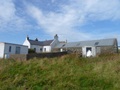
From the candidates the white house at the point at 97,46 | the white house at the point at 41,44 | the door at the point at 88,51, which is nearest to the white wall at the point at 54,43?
the white house at the point at 41,44

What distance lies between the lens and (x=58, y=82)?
7.25m

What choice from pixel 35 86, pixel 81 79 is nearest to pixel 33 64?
pixel 35 86

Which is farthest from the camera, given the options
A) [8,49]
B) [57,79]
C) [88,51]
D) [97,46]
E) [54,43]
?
[54,43]

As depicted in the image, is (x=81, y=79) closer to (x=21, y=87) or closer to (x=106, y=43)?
(x=21, y=87)

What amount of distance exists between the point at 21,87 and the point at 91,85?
3.23m

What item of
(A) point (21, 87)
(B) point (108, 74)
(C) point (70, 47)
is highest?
(C) point (70, 47)

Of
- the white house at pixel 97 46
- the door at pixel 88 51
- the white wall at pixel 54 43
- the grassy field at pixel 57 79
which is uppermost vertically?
the white wall at pixel 54 43

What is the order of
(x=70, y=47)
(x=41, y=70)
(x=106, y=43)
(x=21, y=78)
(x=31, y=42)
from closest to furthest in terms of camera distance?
(x=21, y=78), (x=41, y=70), (x=106, y=43), (x=70, y=47), (x=31, y=42)

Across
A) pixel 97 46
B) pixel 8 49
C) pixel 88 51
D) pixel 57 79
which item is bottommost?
pixel 57 79

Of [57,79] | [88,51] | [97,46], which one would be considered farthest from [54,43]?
[57,79]

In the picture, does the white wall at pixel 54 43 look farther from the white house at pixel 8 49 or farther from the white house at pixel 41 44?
the white house at pixel 8 49

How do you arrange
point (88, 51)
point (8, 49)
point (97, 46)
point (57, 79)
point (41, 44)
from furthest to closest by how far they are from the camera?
point (41, 44) → point (97, 46) → point (88, 51) → point (8, 49) → point (57, 79)

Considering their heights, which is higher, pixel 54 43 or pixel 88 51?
pixel 54 43

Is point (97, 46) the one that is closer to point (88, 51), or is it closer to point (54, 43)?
point (88, 51)
